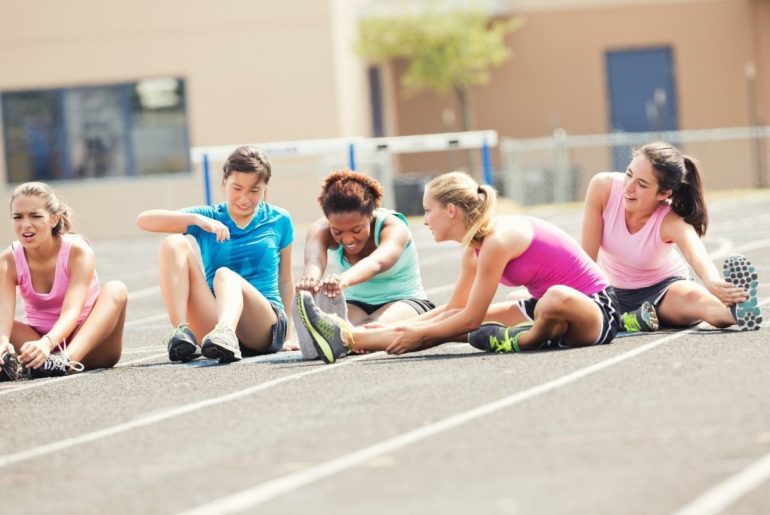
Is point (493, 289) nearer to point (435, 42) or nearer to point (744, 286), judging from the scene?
point (744, 286)

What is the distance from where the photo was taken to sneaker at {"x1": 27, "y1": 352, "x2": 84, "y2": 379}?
8594mm

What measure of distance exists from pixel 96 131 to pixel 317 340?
20.8m

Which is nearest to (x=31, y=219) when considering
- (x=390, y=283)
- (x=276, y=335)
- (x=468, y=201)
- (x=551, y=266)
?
(x=276, y=335)

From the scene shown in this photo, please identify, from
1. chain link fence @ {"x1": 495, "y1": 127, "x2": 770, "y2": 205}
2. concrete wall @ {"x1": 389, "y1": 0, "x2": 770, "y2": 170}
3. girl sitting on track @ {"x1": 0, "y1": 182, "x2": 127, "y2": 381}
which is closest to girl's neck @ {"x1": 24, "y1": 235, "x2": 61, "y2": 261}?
girl sitting on track @ {"x1": 0, "y1": 182, "x2": 127, "y2": 381}

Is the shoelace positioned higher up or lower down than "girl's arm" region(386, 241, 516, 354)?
lower down

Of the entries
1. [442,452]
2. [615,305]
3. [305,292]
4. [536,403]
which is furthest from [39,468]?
[615,305]

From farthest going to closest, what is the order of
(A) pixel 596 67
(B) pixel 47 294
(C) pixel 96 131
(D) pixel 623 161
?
1. (A) pixel 596 67
2. (D) pixel 623 161
3. (C) pixel 96 131
4. (B) pixel 47 294

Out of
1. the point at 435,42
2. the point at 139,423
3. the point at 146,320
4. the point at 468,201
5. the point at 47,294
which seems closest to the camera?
the point at 139,423

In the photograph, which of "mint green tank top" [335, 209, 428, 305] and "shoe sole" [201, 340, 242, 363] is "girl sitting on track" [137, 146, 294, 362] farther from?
"mint green tank top" [335, 209, 428, 305]

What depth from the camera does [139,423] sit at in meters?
6.75

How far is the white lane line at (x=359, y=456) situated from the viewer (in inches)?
195

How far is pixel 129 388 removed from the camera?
7.99 meters

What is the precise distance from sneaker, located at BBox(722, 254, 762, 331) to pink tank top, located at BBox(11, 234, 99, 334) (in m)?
3.56

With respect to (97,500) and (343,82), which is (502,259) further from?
(343,82)
